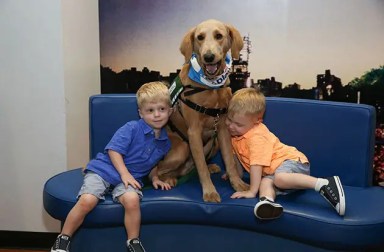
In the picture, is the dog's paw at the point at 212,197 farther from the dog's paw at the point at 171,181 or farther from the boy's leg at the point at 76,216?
the boy's leg at the point at 76,216

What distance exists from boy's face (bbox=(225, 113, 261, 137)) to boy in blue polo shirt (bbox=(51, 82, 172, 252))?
0.34 metres

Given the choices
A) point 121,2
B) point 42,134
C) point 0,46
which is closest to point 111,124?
point 42,134

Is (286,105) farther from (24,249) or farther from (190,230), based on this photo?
(24,249)

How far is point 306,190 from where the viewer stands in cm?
224

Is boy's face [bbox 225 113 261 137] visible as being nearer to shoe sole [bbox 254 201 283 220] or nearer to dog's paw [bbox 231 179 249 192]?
dog's paw [bbox 231 179 249 192]

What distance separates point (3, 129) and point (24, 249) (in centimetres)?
82

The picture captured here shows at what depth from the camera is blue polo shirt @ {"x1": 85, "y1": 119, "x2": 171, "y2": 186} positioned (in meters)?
2.16

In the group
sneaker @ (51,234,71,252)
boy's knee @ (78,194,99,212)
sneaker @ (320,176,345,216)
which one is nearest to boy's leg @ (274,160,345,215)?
sneaker @ (320,176,345,216)

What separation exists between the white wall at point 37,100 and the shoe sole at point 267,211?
4.50 ft

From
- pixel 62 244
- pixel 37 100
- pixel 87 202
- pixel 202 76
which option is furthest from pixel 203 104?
pixel 37 100

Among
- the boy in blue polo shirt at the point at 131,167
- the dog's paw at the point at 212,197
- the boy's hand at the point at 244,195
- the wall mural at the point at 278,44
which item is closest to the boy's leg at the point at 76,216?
the boy in blue polo shirt at the point at 131,167

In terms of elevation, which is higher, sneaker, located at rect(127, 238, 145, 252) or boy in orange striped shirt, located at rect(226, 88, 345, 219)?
boy in orange striped shirt, located at rect(226, 88, 345, 219)

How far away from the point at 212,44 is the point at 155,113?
1.56 ft

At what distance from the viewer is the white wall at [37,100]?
8.37 ft
